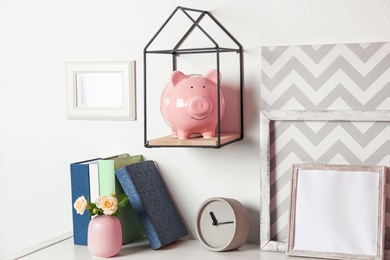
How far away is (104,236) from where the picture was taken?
67.7 inches

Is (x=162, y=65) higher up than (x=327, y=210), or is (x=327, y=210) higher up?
(x=162, y=65)

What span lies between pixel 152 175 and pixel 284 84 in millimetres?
457

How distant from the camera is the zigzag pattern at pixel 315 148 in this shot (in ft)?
5.60

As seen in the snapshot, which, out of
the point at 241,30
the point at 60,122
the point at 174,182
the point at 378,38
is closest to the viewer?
the point at 378,38

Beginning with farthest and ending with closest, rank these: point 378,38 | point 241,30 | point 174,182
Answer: point 174,182 < point 241,30 < point 378,38

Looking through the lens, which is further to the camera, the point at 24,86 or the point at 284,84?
the point at 24,86

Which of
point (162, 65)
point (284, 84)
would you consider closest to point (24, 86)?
point (162, 65)

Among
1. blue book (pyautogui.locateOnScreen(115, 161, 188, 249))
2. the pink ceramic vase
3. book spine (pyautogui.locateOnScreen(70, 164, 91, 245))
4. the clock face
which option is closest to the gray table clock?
the clock face

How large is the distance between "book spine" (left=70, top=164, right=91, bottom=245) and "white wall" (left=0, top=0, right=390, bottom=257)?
0.18 metres

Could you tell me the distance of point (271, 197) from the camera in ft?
5.91

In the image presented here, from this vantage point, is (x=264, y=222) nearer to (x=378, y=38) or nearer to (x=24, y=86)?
(x=378, y=38)

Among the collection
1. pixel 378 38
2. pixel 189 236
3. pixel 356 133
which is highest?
pixel 378 38

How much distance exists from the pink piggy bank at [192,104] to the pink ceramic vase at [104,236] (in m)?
0.29

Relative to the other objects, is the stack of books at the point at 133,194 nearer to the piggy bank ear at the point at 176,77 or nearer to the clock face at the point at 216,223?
the clock face at the point at 216,223
